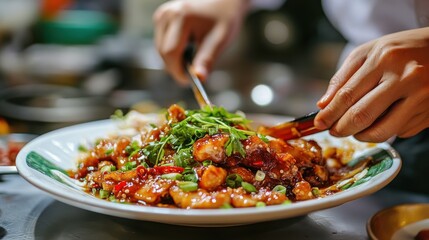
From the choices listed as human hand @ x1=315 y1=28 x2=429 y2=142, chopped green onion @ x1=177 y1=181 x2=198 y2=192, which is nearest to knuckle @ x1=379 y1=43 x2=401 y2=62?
human hand @ x1=315 y1=28 x2=429 y2=142

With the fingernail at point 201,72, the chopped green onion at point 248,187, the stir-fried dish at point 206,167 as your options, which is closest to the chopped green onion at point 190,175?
the stir-fried dish at point 206,167

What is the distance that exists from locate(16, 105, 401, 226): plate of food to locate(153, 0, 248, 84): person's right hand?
1.81ft

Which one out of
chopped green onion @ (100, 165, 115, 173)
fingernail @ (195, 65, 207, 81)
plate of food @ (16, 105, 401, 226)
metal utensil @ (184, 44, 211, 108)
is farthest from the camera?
fingernail @ (195, 65, 207, 81)

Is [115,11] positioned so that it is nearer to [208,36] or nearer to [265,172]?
[208,36]

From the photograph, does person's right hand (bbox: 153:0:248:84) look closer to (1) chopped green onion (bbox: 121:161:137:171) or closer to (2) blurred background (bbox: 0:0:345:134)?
(1) chopped green onion (bbox: 121:161:137:171)

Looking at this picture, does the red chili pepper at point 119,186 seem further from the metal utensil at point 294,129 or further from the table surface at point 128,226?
the metal utensil at point 294,129

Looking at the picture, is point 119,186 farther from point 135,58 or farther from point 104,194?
point 135,58

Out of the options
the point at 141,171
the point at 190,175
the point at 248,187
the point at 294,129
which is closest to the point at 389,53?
the point at 294,129

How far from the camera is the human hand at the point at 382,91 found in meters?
1.35

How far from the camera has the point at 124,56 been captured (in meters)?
4.42

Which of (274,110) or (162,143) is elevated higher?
(162,143)

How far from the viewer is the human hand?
135cm

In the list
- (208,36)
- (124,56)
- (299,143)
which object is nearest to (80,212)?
(299,143)

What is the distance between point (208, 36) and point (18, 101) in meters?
1.35
